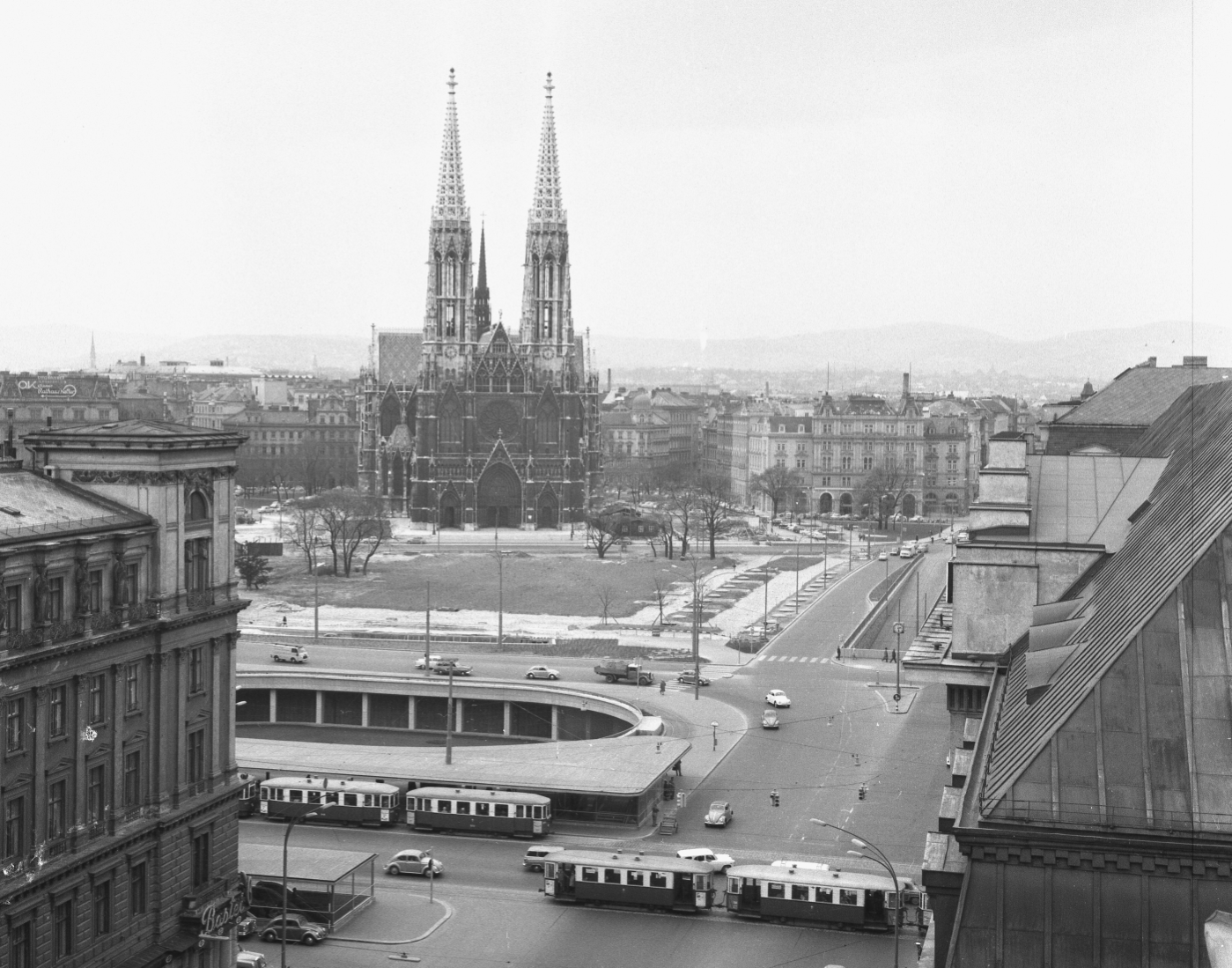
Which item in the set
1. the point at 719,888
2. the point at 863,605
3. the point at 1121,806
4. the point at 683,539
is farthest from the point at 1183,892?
the point at 683,539

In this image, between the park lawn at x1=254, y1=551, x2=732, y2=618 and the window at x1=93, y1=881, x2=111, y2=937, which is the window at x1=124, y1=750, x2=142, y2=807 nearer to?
the window at x1=93, y1=881, x2=111, y2=937

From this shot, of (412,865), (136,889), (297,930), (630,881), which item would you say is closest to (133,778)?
(136,889)

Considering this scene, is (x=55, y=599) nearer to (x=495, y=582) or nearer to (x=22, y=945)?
(x=22, y=945)

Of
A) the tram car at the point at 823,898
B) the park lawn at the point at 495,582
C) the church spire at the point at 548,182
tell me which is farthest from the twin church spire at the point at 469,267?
the tram car at the point at 823,898

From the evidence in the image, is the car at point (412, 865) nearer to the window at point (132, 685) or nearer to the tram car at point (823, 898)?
the tram car at point (823, 898)

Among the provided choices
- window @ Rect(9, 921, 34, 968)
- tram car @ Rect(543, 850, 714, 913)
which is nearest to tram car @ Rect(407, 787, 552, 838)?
tram car @ Rect(543, 850, 714, 913)

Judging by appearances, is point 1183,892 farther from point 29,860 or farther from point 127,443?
point 127,443
